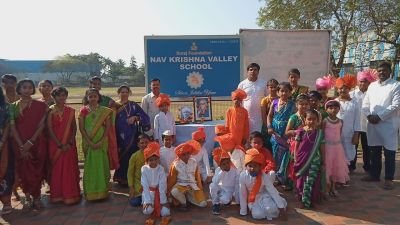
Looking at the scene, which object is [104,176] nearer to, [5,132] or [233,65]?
[5,132]

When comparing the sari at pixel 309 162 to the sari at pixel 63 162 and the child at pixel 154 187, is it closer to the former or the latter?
the child at pixel 154 187

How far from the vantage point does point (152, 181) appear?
4.57m

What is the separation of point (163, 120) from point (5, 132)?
2.13 m

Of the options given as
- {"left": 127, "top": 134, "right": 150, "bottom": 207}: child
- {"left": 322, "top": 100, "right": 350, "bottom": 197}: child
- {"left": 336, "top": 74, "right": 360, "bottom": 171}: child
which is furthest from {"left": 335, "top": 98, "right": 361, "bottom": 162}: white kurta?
{"left": 127, "top": 134, "right": 150, "bottom": 207}: child

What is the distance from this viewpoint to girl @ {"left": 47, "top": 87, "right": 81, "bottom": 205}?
4953mm

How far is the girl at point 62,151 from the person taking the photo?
4953 millimetres

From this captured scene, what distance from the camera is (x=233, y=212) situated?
463 cm

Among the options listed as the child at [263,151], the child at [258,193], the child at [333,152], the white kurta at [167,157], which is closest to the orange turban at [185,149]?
the white kurta at [167,157]

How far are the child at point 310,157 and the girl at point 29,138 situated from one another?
10.9 ft

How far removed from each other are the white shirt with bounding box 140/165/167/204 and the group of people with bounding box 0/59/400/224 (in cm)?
1

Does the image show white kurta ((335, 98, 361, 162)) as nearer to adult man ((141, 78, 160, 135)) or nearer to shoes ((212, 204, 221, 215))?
shoes ((212, 204, 221, 215))

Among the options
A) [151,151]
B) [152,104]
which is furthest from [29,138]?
[152,104]

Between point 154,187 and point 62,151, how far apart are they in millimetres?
1408

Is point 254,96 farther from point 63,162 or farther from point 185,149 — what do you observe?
point 63,162
